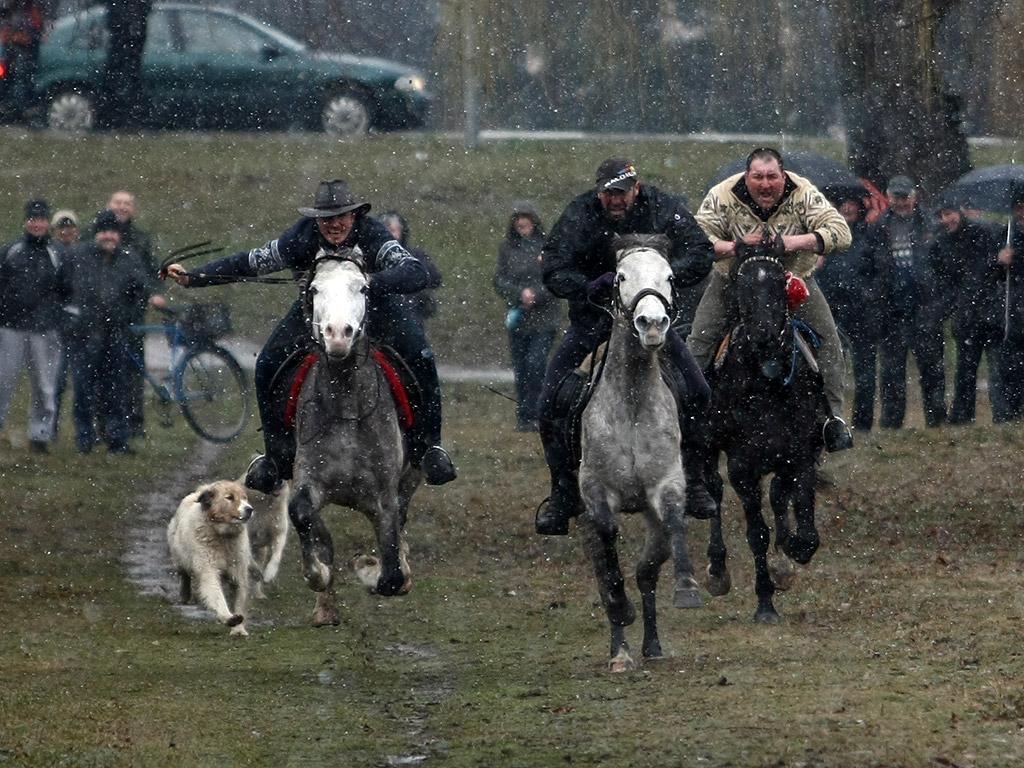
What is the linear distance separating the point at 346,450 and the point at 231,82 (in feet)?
73.9

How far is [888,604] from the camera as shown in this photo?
1270 cm

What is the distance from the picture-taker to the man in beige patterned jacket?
11836 mm

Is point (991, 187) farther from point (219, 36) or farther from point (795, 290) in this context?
point (219, 36)

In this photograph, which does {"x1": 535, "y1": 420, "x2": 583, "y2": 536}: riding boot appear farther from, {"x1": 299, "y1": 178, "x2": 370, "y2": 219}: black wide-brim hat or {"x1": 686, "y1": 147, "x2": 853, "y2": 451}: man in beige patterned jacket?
{"x1": 299, "y1": 178, "x2": 370, "y2": 219}: black wide-brim hat

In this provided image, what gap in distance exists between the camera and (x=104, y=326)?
1883 cm

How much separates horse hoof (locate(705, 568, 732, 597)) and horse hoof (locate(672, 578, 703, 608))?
2014 millimetres

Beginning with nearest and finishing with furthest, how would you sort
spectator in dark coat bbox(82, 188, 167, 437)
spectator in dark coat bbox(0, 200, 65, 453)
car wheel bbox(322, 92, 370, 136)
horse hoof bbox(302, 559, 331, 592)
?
horse hoof bbox(302, 559, 331, 592) < spectator in dark coat bbox(0, 200, 65, 453) < spectator in dark coat bbox(82, 188, 167, 437) < car wheel bbox(322, 92, 370, 136)

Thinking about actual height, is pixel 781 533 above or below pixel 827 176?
below

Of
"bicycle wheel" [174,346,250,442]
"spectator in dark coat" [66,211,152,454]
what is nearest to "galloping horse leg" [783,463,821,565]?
"spectator in dark coat" [66,211,152,454]

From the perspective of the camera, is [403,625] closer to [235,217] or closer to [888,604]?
[888,604]

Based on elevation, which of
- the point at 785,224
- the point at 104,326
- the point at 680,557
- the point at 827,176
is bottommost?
the point at 680,557

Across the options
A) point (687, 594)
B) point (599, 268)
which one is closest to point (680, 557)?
point (687, 594)

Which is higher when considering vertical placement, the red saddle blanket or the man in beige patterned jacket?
the man in beige patterned jacket

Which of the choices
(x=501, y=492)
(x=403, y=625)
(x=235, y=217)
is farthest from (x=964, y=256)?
(x=235, y=217)
